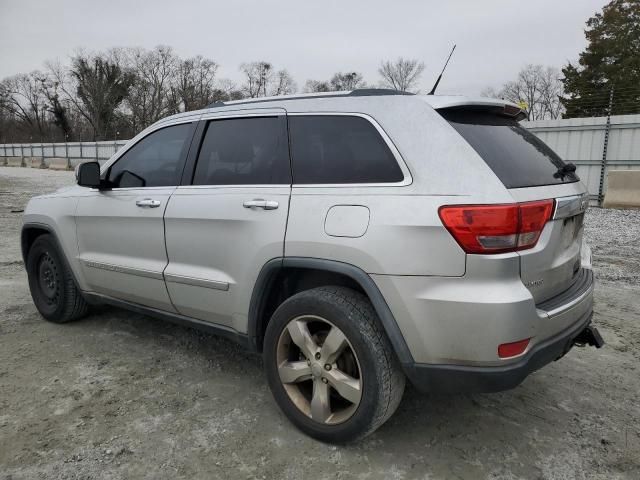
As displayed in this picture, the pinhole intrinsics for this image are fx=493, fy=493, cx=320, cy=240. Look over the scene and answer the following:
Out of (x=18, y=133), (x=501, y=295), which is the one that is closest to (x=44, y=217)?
(x=501, y=295)

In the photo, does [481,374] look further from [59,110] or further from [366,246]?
[59,110]

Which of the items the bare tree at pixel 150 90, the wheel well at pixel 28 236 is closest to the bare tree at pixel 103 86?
the bare tree at pixel 150 90

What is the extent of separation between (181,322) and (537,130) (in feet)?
44.0

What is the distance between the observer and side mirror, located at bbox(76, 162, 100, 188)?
3562 mm

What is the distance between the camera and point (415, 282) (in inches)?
84.8

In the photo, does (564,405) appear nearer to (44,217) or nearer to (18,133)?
(44,217)

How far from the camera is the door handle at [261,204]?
104 inches

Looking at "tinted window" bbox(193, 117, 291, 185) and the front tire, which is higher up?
"tinted window" bbox(193, 117, 291, 185)

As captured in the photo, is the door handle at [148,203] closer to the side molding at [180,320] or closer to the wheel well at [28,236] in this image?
the side molding at [180,320]

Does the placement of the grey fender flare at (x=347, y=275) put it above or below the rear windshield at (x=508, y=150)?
below

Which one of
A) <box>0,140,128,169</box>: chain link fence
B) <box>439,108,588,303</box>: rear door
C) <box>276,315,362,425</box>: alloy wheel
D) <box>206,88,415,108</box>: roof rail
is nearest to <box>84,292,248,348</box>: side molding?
<box>276,315,362,425</box>: alloy wheel

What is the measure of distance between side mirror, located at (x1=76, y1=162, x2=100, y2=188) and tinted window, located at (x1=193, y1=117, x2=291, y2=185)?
0.94m

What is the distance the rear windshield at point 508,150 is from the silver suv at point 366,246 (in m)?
0.01

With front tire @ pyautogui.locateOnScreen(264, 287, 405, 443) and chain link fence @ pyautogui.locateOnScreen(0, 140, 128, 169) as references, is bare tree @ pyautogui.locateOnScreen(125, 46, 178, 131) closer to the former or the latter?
chain link fence @ pyautogui.locateOnScreen(0, 140, 128, 169)
